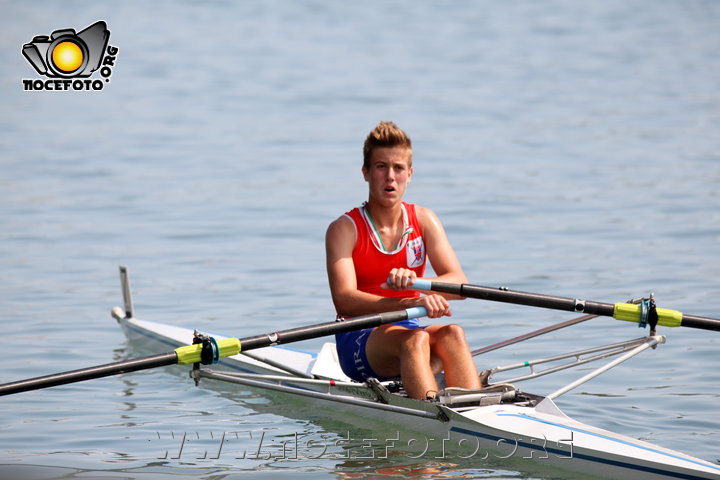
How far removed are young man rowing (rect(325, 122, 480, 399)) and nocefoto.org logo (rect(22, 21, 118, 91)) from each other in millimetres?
8413

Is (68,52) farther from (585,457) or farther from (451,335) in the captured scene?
(585,457)

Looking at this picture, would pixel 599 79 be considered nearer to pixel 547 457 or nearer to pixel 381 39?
pixel 381 39

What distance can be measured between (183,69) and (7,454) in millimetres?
20898

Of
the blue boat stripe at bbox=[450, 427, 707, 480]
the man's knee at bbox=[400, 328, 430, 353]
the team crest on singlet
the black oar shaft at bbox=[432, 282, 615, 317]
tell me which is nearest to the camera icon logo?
the team crest on singlet

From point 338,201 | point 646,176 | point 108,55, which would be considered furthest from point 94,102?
point 646,176

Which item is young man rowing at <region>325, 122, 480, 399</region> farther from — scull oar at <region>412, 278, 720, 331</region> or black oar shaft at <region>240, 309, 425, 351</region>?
black oar shaft at <region>240, 309, 425, 351</region>

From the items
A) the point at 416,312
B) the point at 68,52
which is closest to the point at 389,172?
the point at 416,312

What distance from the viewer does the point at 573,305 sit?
5711 mm

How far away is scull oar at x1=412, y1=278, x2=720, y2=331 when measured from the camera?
567 cm

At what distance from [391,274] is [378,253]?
0.52 metres

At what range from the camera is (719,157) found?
1570cm

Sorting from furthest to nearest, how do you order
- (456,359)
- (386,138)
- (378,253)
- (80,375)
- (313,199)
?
(313,199) → (378,253) → (386,138) → (456,359) → (80,375)

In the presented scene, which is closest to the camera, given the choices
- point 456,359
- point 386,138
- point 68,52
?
point 456,359

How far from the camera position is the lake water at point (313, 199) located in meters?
6.83
